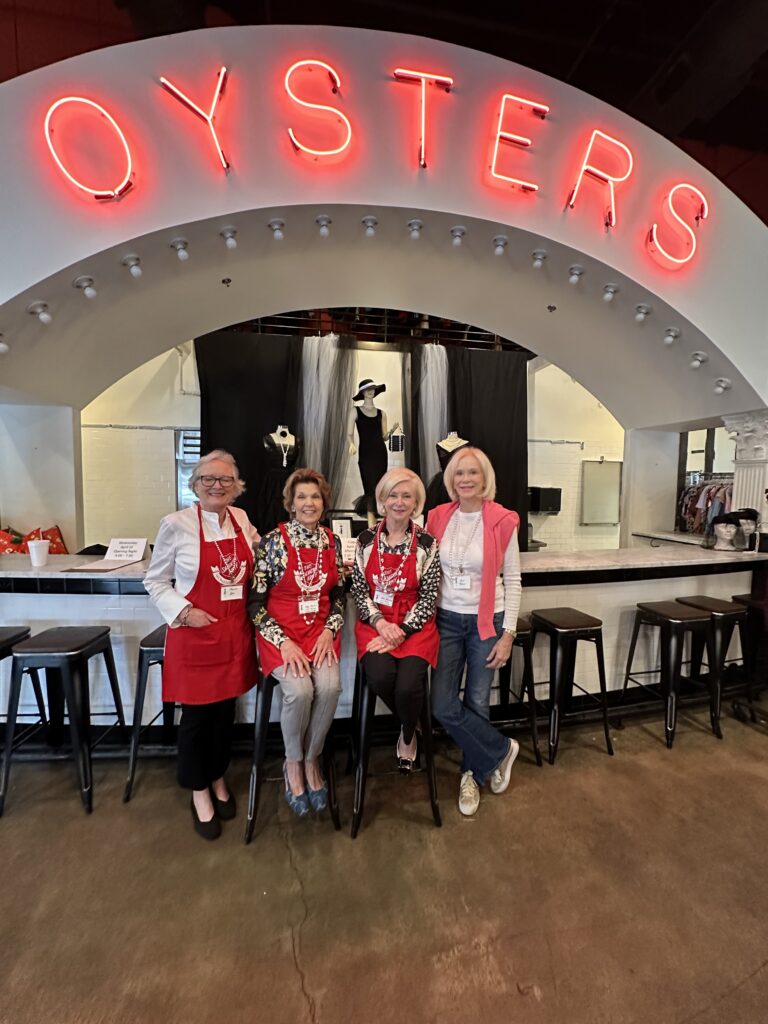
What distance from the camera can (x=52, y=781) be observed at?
2.08 meters

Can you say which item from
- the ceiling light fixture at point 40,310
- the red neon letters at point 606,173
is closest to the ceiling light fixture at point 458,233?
the red neon letters at point 606,173

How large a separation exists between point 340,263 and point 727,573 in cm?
311

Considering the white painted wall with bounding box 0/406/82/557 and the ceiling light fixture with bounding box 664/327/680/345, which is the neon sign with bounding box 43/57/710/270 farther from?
the white painted wall with bounding box 0/406/82/557

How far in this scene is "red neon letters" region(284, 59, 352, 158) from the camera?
7.00 ft

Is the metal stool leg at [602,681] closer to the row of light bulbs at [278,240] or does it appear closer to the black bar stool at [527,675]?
the black bar stool at [527,675]

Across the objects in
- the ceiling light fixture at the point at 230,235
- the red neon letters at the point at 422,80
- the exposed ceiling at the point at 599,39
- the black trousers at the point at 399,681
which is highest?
the exposed ceiling at the point at 599,39

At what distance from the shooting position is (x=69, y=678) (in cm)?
189

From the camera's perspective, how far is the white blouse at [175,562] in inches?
66.7

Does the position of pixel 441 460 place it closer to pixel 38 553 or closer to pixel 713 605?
pixel 713 605

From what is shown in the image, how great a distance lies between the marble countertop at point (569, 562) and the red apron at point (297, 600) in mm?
790

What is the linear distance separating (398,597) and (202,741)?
3.02ft

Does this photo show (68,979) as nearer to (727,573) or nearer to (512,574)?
(512,574)

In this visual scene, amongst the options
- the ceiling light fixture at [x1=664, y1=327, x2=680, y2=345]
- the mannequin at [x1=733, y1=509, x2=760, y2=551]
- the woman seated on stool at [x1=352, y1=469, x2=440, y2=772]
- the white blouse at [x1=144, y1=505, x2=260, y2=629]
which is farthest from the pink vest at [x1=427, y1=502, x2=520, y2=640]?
the mannequin at [x1=733, y1=509, x2=760, y2=551]

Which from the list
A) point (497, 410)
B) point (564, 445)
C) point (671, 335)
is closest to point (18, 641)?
point (671, 335)
